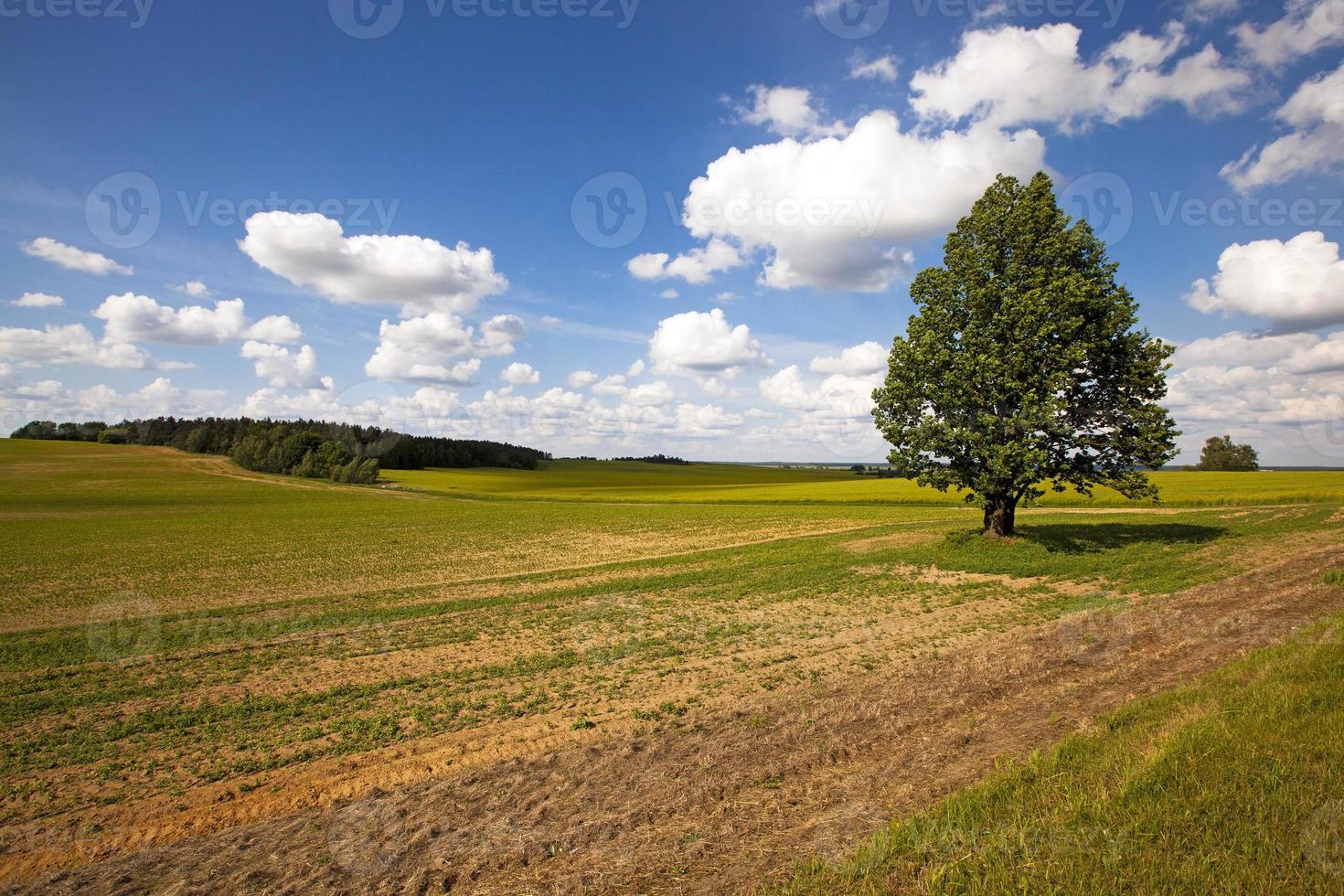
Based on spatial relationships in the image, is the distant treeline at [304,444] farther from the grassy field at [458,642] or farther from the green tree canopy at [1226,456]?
the green tree canopy at [1226,456]

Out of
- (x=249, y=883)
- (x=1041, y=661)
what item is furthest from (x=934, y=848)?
(x=1041, y=661)

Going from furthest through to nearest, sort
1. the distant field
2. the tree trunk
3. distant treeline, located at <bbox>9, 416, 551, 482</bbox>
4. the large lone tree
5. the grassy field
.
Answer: distant treeline, located at <bbox>9, 416, 551, 482</bbox> < the distant field < the tree trunk < the large lone tree < the grassy field

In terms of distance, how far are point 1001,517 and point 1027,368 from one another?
6.80m

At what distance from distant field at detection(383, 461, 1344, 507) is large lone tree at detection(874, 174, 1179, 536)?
24001mm

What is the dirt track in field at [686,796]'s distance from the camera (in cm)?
577

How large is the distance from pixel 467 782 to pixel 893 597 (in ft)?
45.1

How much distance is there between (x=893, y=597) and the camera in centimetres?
1788

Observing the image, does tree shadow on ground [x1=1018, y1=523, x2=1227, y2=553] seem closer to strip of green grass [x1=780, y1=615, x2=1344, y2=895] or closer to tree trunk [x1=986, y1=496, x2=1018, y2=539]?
tree trunk [x1=986, y1=496, x2=1018, y2=539]

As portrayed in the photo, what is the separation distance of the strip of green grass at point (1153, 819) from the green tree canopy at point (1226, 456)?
5658 inches

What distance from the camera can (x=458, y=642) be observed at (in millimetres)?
15266

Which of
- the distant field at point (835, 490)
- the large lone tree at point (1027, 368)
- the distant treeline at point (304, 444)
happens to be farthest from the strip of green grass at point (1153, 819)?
the distant treeline at point (304, 444)

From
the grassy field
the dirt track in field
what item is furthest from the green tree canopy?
the dirt track in field

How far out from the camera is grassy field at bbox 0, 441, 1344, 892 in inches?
318

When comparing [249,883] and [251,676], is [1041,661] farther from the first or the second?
[251,676]
